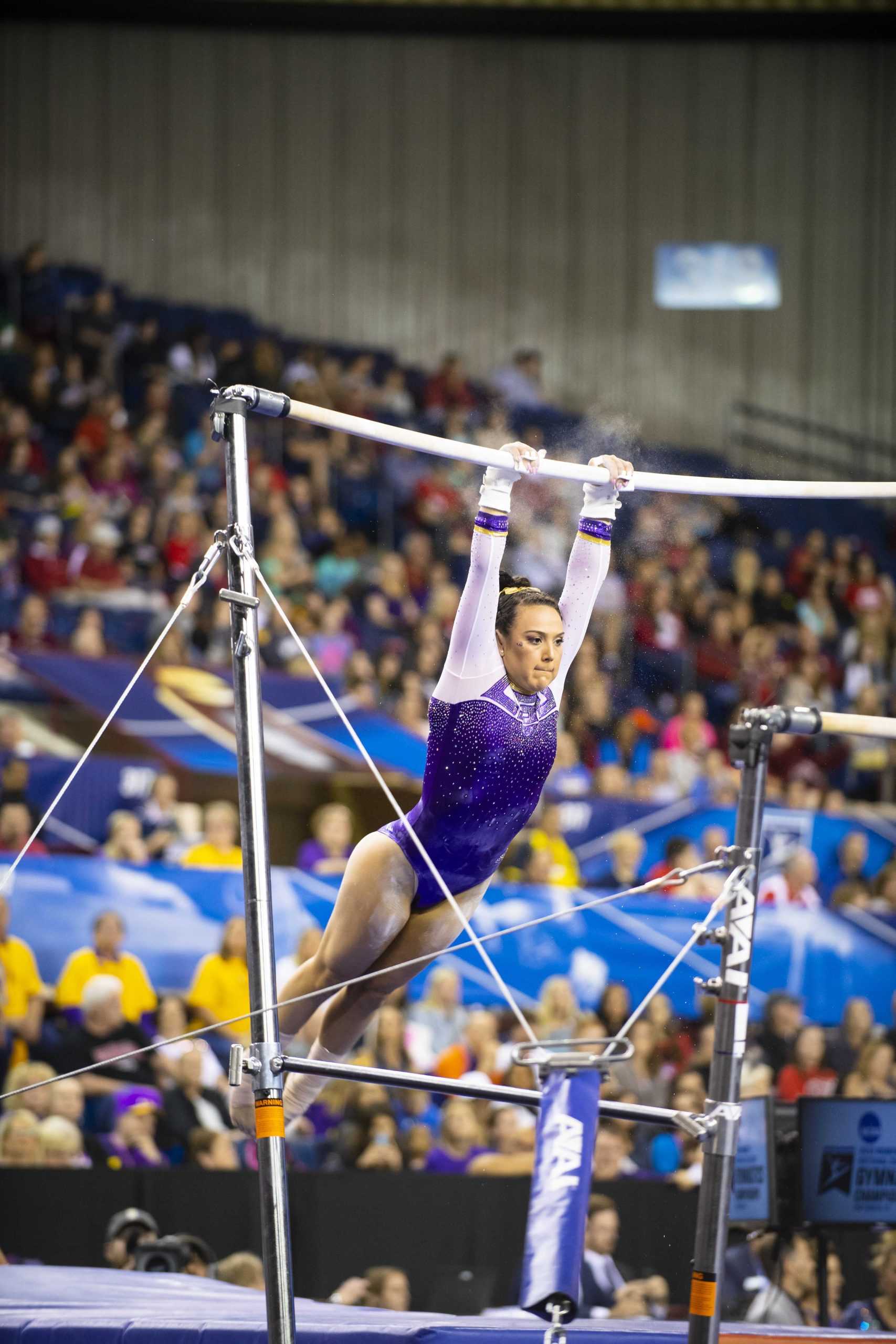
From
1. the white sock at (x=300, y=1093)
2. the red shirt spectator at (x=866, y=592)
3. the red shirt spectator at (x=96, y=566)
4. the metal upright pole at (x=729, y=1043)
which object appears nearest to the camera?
the metal upright pole at (x=729, y=1043)

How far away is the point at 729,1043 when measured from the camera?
12.7 ft

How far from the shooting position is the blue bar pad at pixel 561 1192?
358 centimetres

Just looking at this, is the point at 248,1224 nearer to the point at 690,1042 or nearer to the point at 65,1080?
the point at 65,1080

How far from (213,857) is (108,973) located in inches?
38.5

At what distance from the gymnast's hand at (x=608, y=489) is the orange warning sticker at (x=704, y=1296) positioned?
7.27 feet

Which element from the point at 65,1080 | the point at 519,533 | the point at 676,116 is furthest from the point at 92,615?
the point at 676,116

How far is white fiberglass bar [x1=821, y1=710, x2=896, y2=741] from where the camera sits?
4230 millimetres

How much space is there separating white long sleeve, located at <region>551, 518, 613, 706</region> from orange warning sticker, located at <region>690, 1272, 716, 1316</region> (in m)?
1.76

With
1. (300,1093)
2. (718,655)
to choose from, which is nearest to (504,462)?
(300,1093)

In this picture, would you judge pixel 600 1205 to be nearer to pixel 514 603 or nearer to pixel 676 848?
pixel 676 848

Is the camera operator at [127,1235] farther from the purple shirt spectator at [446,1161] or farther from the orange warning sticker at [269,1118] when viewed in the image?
the orange warning sticker at [269,1118]

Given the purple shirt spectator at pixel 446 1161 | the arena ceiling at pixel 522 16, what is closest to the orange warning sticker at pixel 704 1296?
the purple shirt spectator at pixel 446 1161

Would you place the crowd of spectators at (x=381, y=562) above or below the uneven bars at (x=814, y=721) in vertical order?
above

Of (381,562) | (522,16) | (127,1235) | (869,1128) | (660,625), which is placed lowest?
(127,1235)
